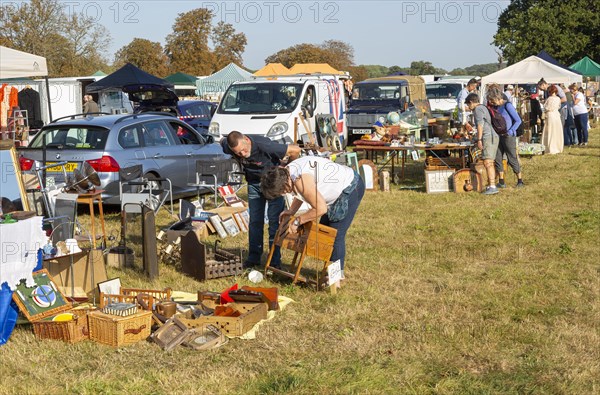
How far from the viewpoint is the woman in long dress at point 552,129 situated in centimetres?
1947

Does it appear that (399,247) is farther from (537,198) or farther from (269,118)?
(269,118)

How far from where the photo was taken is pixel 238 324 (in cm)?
615

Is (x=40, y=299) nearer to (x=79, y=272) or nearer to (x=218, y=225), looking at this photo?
(x=79, y=272)

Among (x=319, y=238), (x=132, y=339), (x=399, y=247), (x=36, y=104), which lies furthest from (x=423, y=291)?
→ (x=36, y=104)

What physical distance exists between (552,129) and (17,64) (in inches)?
550

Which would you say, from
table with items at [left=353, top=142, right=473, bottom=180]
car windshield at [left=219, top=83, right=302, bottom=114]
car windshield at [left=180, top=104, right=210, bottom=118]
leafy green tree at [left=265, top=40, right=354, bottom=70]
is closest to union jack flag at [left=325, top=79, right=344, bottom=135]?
car windshield at [left=219, top=83, right=302, bottom=114]

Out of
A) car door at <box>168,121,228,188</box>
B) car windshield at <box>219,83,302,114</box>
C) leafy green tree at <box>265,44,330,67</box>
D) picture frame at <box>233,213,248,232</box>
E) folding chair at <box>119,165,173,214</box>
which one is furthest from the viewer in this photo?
leafy green tree at <box>265,44,330,67</box>

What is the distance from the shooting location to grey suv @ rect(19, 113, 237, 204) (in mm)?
11008

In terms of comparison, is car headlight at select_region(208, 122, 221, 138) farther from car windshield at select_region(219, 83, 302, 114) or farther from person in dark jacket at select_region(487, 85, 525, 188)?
person in dark jacket at select_region(487, 85, 525, 188)

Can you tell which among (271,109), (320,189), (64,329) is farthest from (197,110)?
(64,329)

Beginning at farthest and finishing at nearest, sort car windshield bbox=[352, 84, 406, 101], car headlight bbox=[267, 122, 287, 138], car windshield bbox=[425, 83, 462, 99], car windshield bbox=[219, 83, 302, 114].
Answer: car windshield bbox=[425, 83, 462, 99] → car windshield bbox=[352, 84, 406, 101] → car windshield bbox=[219, 83, 302, 114] → car headlight bbox=[267, 122, 287, 138]

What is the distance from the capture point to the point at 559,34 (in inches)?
2021

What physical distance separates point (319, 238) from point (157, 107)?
1827 centimetres

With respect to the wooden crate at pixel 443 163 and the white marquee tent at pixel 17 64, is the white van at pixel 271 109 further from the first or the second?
the white marquee tent at pixel 17 64
